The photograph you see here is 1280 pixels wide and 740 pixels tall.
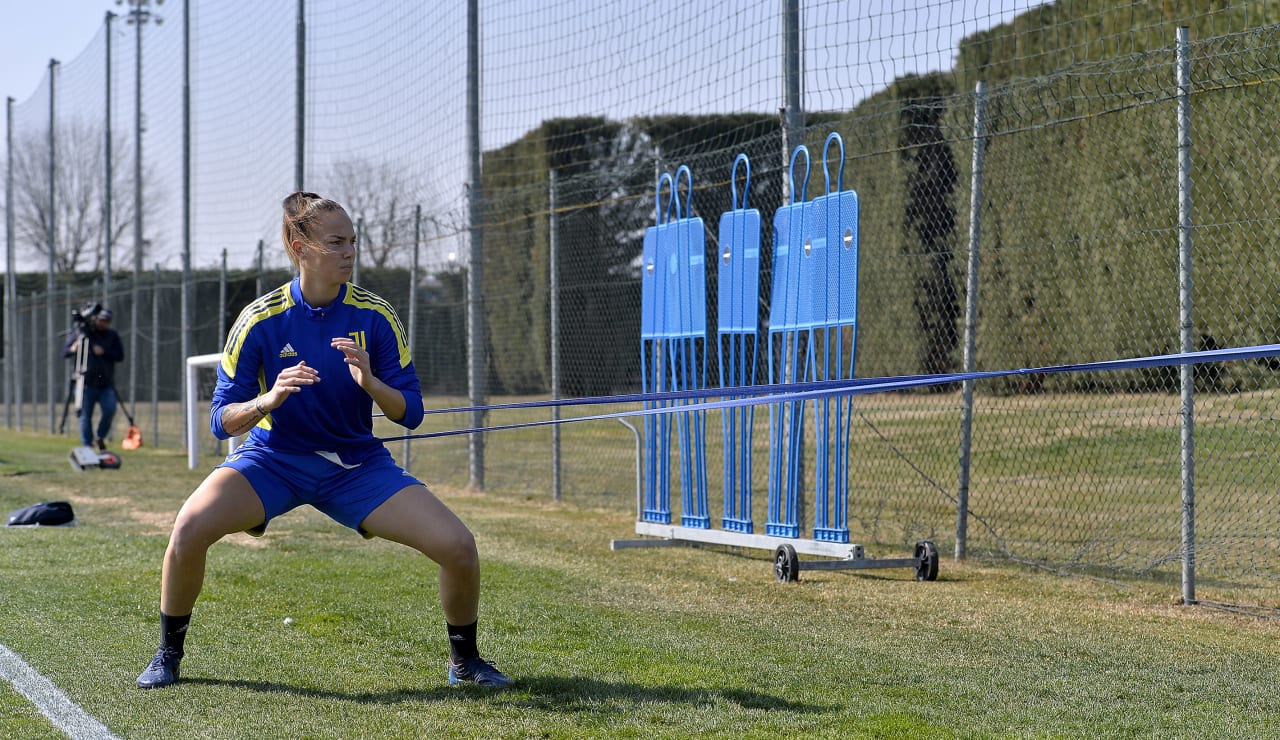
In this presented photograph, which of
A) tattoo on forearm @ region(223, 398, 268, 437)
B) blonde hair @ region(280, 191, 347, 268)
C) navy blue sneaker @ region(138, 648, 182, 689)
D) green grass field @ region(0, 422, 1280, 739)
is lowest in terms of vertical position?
green grass field @ region(0, 422, 1280, 739)

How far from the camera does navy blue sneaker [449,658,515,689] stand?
15.4 feet

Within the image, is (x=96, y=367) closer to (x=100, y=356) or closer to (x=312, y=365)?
(x=100, y=356)

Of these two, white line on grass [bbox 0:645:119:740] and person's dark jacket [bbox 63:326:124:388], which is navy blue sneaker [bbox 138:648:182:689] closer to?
white line on grass [bbox 0:645:119:740]

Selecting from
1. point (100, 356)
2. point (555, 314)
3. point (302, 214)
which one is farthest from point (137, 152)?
point (302, 214)

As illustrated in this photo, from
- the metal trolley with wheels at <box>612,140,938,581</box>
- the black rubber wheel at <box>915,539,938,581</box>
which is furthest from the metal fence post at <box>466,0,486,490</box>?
the black rubber wheel at <box>915,539,938,581</box>

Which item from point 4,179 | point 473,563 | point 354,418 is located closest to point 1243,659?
point 473,563

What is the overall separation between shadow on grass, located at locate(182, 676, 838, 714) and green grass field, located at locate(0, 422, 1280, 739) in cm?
2

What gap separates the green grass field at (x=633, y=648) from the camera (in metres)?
4.27

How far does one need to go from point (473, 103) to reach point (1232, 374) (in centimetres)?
799

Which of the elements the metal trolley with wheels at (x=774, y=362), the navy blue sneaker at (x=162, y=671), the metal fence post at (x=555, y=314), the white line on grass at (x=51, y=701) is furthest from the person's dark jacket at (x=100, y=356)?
the navy blue sneaker at (x=162, y=671)

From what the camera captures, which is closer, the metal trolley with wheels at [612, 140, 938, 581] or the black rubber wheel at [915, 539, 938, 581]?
the black rubber wheel at [915, 539, 938, 581]

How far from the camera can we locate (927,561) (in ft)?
24.8

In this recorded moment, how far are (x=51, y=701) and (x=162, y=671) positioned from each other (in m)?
0.37

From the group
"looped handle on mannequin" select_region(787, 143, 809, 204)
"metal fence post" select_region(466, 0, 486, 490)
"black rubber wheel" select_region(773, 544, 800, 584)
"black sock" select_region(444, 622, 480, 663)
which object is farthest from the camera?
"metal fence post" select_region(466, 0, 486, 490)
